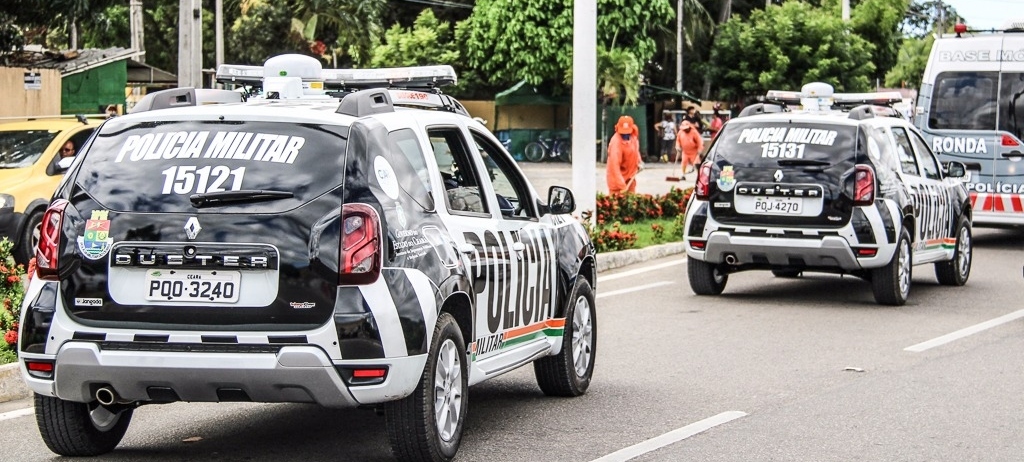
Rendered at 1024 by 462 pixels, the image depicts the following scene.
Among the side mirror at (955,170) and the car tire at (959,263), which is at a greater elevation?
the side mirror at (955,170)

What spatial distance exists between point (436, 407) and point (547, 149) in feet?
139

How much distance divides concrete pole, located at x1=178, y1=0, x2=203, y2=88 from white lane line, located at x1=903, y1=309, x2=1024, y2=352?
15.4m

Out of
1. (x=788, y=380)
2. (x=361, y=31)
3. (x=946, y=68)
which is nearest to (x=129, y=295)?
(x=788, y=380)

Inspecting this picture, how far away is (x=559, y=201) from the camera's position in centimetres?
823

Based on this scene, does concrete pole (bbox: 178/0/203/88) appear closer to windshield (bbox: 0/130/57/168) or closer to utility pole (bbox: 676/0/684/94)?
windshield (bbox: 0/130/57/168)

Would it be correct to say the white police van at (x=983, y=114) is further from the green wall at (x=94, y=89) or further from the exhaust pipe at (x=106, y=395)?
the exhaust pipe at (x=106, y=395)

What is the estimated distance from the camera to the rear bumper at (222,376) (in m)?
5.90

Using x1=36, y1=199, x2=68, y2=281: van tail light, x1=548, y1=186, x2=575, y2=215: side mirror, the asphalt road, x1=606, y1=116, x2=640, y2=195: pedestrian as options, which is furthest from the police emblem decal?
x1=606, y1=116, x2=640, y2=195: pedestrian

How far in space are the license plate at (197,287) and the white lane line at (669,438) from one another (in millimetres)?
1917

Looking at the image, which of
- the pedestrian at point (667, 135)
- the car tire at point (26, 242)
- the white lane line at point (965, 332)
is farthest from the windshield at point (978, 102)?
the pedestrian at point (667, 135)

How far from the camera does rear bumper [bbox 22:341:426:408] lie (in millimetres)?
5898

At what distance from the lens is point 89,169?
6.25 metres

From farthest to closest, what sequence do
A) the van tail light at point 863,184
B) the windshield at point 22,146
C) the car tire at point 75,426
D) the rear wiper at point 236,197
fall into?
the windshield at point 22,146, the van tail light at point 863,184, the car tire at point 75,426, the rear wiper at point 236,197

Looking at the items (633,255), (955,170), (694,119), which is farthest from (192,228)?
(694,119)
